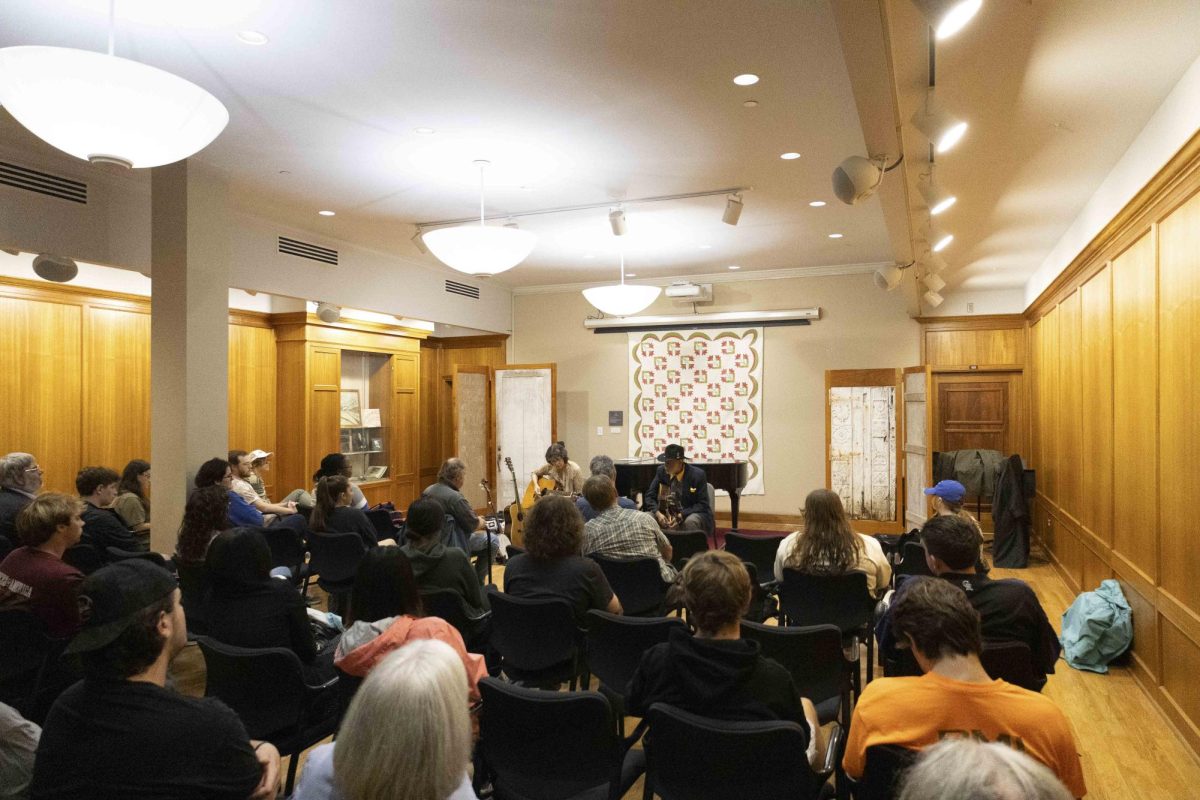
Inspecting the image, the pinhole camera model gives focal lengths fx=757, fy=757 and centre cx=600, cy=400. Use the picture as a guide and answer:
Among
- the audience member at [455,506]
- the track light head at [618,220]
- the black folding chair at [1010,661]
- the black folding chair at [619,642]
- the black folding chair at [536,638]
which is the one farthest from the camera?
the track light head at [618,220]

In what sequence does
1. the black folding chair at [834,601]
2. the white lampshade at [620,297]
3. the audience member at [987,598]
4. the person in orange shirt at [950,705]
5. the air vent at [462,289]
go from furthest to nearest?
the air vent at [462,289] → the white lampshade at [620,297] → the black folding chair at [834,601] → the audience member at [987,598] → the person in orange shirt at [950,705]

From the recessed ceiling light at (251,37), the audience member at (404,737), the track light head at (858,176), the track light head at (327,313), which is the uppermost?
the recessed ceiling light at (251,37)

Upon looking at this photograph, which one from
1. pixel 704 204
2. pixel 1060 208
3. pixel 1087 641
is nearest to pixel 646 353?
pixel 704 204

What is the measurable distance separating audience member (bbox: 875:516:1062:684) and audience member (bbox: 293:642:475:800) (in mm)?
1676

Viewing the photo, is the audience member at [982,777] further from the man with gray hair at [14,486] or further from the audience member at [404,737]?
the man with gray hair at [14,486]

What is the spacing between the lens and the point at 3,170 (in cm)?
453

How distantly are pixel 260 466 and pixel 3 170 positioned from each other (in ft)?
9.22

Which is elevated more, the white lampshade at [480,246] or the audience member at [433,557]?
the white lampshade at [480,246]

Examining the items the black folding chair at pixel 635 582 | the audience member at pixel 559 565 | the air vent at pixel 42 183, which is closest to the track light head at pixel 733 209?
the black folding chair at pixel 635 582

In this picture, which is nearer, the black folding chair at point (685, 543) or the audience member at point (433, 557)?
the audience member at point (433, 557)

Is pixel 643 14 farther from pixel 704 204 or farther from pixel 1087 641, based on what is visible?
pixel 1087 641

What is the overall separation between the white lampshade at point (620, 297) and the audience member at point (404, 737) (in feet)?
18.7

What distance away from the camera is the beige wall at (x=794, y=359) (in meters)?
8.95

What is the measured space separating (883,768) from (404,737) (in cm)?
117
